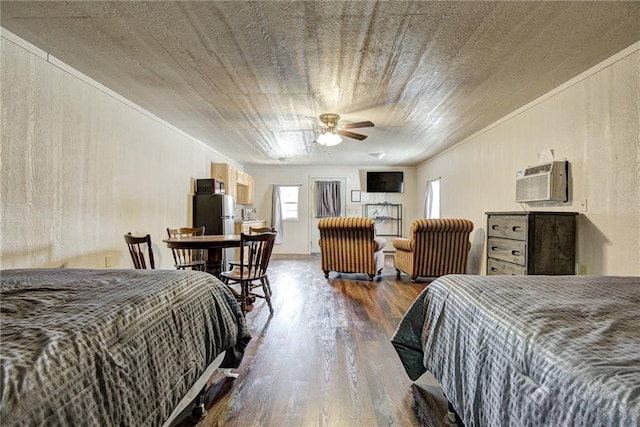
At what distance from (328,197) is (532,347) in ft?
23.7

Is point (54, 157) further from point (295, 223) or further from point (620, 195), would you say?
point (295, 223)

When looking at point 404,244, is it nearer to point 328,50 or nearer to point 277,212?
point 328,50

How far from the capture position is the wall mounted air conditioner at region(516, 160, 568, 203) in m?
2.96

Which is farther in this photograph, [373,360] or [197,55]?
[197,55]

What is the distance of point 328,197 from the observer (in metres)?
8.01

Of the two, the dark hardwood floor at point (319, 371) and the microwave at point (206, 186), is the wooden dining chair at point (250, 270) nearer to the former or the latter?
the dark hardwood floor at point (319, 371)

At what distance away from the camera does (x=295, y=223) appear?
26.6 feet

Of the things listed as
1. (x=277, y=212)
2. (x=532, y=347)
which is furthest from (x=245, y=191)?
(x=532, y=347)

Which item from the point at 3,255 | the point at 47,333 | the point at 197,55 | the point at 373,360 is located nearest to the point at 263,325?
the point at 373,360

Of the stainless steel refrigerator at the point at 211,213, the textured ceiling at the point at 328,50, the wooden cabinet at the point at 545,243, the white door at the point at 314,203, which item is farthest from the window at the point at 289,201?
the wooden cabinet at the point at 545,243

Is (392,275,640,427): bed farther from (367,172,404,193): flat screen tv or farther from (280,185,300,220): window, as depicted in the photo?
(280,185,300,220): window

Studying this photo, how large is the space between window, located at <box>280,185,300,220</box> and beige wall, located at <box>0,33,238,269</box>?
419 centimetres

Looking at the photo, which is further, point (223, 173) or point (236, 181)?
point (236, 181)

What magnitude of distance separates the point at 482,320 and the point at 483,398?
253mm
